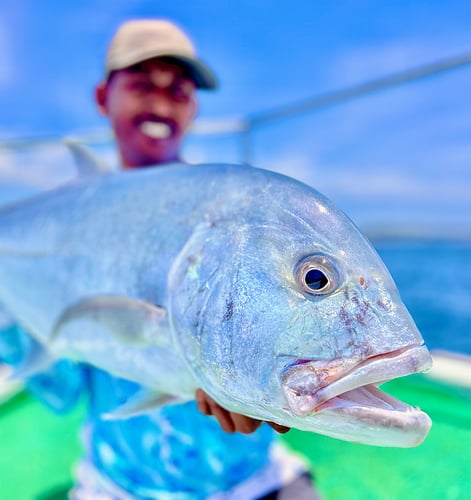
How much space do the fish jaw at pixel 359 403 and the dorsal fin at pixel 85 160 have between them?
95 cm

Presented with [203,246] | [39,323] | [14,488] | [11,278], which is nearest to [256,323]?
[203,246]

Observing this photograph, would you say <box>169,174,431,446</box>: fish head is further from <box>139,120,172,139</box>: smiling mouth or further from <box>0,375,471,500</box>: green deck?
<box>0,375,471,500</box>: green deck

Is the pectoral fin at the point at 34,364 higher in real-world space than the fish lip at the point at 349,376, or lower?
higher

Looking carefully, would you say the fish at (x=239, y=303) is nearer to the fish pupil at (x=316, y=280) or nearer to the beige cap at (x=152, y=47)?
the fish pupil at (x=316, y=280)

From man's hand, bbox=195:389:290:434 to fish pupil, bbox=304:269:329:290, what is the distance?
29 cm

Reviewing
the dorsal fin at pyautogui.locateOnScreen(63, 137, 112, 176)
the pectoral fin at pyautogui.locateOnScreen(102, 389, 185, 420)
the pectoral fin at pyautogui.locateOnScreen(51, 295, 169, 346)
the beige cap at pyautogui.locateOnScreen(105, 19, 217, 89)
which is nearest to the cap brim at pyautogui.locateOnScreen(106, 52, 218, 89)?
the beige cap at pyautogui.locateOnScreen(105, 19, 217, 89)

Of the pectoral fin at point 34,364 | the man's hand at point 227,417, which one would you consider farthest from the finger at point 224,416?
the pectoral fin at point 34,364

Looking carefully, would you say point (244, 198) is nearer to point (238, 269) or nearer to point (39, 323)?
point (238, 269)

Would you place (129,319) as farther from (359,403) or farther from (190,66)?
(190,66)

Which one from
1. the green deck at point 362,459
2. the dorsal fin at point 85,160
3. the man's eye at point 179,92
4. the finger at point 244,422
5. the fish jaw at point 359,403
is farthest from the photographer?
the green deck at point 362,459

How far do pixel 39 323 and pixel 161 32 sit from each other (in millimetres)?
946

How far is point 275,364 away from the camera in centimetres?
59

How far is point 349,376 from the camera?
526 millimetres

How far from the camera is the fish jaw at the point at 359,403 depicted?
0.52 meters
